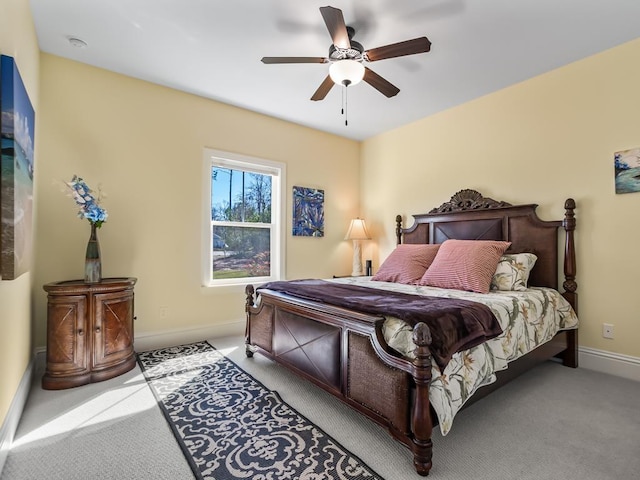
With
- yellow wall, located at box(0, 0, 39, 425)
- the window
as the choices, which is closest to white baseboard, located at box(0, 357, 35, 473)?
yellow wall, located at box(0, 0, 39, 425)

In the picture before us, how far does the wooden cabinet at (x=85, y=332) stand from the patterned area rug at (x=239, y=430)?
0.32 meters

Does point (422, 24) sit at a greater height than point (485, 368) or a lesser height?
greater

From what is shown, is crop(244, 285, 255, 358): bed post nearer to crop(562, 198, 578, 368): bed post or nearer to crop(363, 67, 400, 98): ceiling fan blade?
crop(363, 67, 400, 98): ceiling fan blade

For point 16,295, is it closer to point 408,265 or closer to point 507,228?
point 408,265

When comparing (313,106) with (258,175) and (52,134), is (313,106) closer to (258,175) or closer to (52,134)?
(258,175)

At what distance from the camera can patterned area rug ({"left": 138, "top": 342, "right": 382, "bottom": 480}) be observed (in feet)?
5.04

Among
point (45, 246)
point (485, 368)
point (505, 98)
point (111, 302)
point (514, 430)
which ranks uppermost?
point (505, 98)

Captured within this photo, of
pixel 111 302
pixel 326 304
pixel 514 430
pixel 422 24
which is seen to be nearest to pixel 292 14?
pixel 422 24

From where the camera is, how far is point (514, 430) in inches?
73.5

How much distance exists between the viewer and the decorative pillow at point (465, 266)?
2742mm

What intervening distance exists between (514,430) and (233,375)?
1961 mm

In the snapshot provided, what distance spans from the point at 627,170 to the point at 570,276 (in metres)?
0.96

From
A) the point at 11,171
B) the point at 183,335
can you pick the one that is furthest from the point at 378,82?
the point at 183,335

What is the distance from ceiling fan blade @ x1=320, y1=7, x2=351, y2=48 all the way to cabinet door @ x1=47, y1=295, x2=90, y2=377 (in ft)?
8.47
